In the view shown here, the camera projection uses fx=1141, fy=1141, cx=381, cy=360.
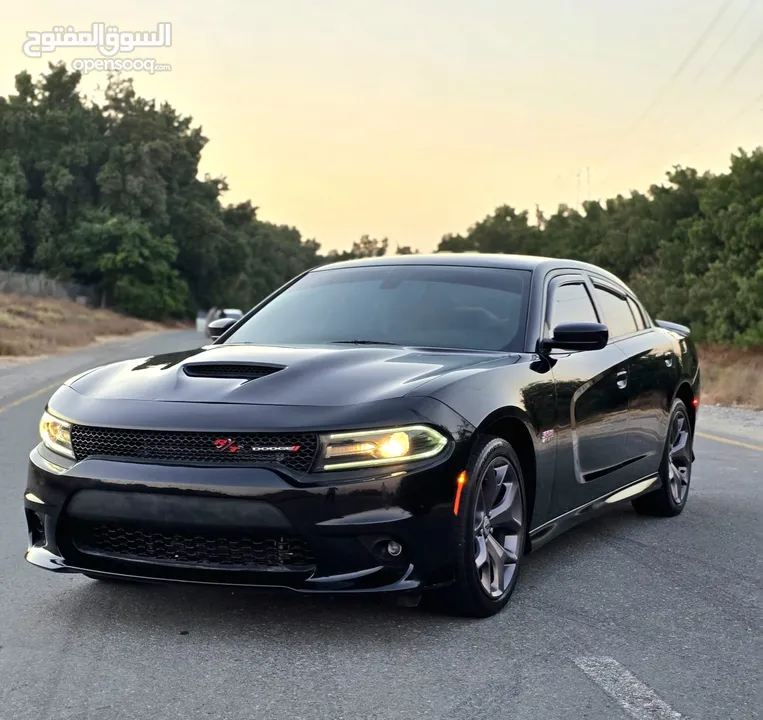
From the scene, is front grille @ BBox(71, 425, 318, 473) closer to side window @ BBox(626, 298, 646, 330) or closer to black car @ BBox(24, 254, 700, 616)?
black car @ BBox(24, 254, 700, 616)

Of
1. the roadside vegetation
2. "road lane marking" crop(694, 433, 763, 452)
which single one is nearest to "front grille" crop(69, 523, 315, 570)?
"road lane marking" crop(694, 433, 763, 452)

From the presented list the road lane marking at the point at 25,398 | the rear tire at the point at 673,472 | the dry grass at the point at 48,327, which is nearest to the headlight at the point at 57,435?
the rear tire at the point at 673,472

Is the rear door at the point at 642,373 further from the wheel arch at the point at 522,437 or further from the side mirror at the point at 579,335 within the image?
the wheel arch at the point at 522,437

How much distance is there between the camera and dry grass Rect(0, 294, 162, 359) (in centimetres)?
3172

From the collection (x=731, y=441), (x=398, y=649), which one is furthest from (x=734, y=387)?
(x=398, y=649)

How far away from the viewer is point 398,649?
4.36 metres

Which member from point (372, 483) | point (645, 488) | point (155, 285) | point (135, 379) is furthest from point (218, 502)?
point (155, 285)

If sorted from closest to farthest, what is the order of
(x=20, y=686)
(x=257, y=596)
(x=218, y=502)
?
1. (x=20, y=686)
2. (x=218, y=502)
3. (x=257, y=596)

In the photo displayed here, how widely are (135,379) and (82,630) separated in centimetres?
105

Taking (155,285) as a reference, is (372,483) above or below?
above

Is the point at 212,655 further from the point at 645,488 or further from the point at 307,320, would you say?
the point at 645,488

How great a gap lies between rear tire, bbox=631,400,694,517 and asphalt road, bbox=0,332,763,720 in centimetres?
107

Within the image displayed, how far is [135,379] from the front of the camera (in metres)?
4.87

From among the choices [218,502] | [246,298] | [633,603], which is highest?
[218,502]
